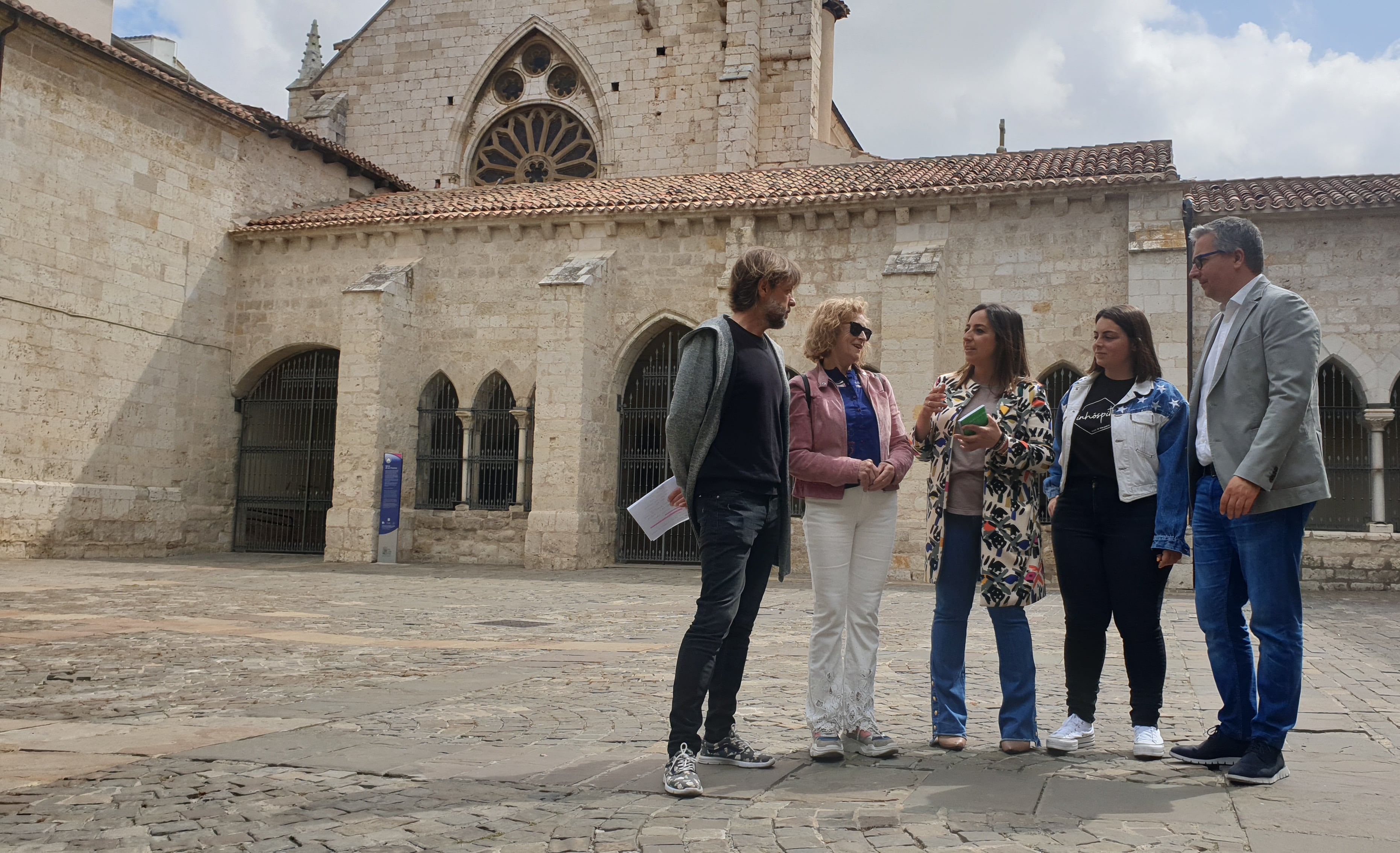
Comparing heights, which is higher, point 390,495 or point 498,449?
point 498,449

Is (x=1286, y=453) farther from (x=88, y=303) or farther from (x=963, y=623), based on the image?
(x=88, y=303)

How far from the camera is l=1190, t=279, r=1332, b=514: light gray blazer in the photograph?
12.3ft

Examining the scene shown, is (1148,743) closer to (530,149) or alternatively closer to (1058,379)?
(1058,379)

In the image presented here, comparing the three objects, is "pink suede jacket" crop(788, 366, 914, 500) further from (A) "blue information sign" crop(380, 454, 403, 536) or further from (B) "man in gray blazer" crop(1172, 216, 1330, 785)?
(A) "blue information sign" crop(380, 454, 403, 536)

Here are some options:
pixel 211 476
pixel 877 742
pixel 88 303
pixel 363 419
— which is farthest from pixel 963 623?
pixel 211 476

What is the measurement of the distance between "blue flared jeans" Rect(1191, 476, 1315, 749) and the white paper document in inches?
74.2

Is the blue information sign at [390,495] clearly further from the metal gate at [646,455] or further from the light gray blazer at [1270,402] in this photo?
the light gray blazer at [1270,402]

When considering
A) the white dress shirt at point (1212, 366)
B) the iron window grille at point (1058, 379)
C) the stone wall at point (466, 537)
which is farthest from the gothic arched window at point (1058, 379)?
the white dress shirt at point (1212, 366)

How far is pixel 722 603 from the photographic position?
12.3 feet

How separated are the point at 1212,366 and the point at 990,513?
100 centimetres

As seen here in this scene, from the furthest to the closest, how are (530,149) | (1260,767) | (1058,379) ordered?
1. (530,149)
2. (1058,379)
3. (1260,767)

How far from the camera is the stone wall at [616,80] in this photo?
73.6 feet

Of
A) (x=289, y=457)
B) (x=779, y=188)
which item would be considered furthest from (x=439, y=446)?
(x=779, y=188)

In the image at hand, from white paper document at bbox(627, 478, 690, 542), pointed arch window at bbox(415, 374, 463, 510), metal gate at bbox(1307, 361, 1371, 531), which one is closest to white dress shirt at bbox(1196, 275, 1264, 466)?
white paper document at bbox(627, 478, 690, 542)
